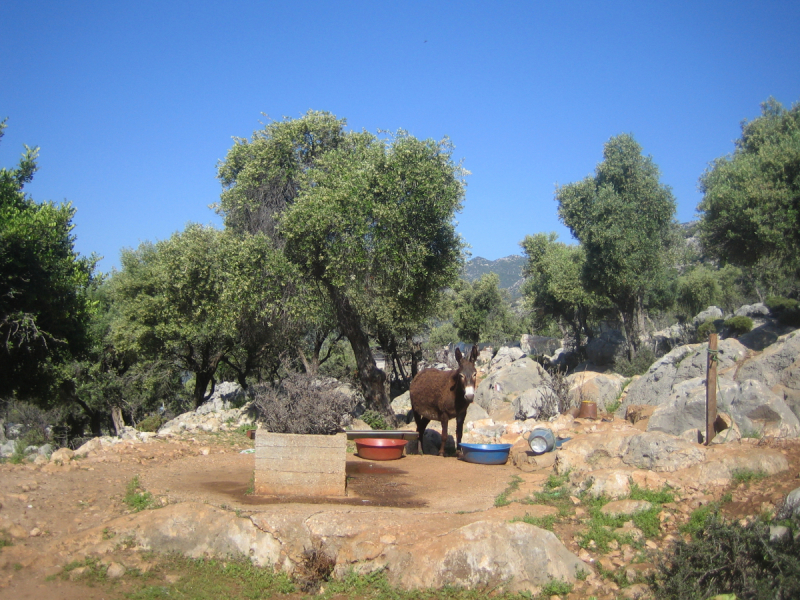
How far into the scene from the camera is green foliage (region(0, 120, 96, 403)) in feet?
46.3

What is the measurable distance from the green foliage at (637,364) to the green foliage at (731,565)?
20.8 metres

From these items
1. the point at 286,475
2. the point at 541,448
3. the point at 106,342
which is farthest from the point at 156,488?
the point at 106,342

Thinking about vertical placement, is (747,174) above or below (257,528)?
above

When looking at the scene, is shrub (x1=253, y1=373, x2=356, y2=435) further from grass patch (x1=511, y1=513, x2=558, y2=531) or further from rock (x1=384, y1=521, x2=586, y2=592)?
grass patch (x1=511, y1=513, x2=558, y2=531)

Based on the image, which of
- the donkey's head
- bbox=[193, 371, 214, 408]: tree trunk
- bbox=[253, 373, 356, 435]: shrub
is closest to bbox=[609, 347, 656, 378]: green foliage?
the donkey's head

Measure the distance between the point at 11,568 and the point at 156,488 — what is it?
9.12ft

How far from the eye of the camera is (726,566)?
6379 mm

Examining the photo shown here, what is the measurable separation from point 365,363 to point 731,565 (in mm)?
12519

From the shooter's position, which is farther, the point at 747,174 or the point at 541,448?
the point at 747,174

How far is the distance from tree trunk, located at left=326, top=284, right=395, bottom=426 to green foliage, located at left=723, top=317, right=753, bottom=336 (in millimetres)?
21231

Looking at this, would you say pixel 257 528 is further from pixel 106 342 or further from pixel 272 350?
pixel 106 342

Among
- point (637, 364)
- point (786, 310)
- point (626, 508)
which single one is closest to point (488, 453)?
point (626, 508)

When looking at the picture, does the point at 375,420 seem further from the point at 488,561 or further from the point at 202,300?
the point at 488,561

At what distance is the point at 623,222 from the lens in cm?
2897
